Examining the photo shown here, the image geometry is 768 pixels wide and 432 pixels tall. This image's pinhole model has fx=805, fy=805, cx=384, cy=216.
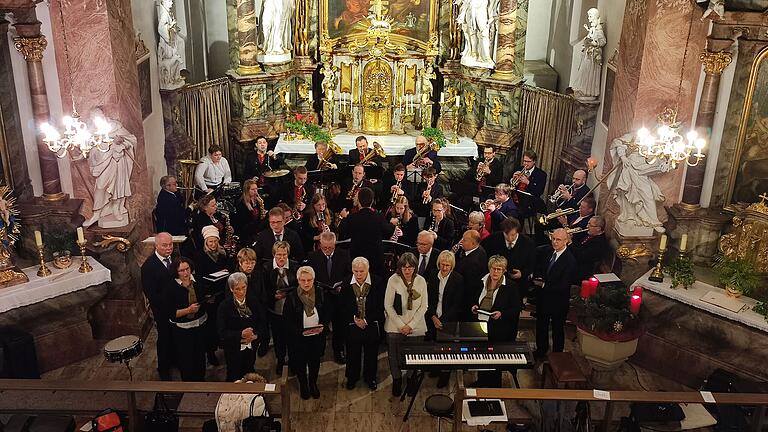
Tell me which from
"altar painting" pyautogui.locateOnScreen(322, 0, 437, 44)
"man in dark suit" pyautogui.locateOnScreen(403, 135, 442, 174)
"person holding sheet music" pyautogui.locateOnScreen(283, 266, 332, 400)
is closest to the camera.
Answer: "person holding sheet music" pyautogui.locateOnScreen(283, 266, 332, 400)

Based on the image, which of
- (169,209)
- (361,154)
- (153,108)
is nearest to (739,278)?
(361,154)

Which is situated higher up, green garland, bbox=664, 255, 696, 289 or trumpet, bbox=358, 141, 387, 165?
trumpet, bbox=358, 141, 387, 165

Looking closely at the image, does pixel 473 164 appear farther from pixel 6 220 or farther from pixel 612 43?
pixel 6 220

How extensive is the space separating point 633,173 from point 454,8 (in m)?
6.41

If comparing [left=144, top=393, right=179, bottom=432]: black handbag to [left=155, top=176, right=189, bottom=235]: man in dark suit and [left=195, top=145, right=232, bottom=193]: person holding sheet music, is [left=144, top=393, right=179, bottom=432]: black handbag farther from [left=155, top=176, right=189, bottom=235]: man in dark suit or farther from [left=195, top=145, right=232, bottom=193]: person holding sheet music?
[left=195, top=145, right=232, bottom=193]: person holding sheet music

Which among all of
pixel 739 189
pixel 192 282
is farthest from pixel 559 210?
pixel 192 282

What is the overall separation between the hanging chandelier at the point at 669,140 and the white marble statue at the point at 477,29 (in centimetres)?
527

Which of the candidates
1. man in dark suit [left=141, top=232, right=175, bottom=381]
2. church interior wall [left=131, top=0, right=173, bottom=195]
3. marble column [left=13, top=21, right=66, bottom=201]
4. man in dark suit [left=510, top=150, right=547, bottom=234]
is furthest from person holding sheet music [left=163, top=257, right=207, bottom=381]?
man in dark suit [left=510, top=150, right=547, bottom=234]

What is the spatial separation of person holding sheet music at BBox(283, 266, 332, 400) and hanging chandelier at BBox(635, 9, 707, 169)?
13.3 feet

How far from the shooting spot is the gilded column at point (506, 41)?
46.5ft

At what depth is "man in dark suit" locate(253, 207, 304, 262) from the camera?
9203 mm

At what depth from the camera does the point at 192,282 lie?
27.2 ft

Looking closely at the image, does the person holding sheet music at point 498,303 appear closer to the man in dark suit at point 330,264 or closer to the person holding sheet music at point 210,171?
the man in dark suit at point 330,264

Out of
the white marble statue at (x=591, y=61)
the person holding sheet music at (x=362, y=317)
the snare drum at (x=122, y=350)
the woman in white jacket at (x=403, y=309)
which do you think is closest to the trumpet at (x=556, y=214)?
the white marble statue at (x=591, y=61)
